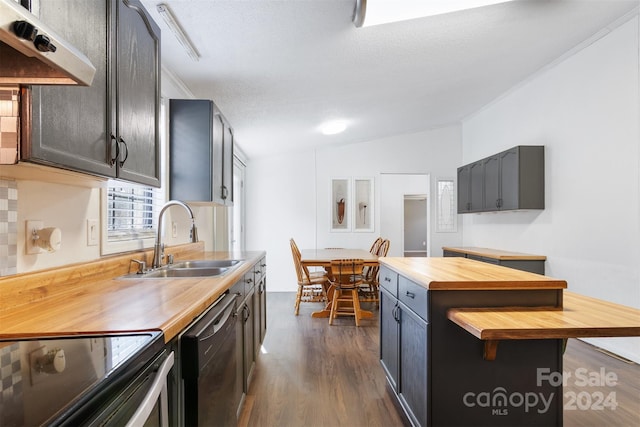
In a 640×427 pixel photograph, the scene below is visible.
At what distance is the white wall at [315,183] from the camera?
5914 millimetres

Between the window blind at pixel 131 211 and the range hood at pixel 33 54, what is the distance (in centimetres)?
89

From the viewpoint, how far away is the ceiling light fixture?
178 centimetres

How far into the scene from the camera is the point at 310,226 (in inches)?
235

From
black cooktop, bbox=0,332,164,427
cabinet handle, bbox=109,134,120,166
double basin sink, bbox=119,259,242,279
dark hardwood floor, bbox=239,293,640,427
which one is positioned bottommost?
dark hardwood floor, bbox=239,293,640,427

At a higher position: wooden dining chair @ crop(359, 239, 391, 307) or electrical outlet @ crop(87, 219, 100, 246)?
electrical outlet @ crop(87, 219, 100, 246)

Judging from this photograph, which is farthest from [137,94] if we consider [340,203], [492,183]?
[340,203]

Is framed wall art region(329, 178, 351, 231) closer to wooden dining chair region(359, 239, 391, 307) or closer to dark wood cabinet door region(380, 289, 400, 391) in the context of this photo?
wooden dining chair region(359, 239, 391, 307)

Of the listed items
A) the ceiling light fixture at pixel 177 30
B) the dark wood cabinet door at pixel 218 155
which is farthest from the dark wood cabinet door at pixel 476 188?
the ceiling light fixture at pixel 177 30

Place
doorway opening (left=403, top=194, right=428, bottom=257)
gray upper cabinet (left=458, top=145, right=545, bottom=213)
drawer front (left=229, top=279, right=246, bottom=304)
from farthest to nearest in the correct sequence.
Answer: doorway opening (left=403, top=194, right=428, bottom=257) → gray upper cabinet (left=458, top=145, right=545, bottom=213) → drawer front (left=229, top=279, right=246, bottom=304)

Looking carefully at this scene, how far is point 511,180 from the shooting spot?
4.05 metres

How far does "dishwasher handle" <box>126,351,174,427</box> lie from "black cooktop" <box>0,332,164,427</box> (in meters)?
0.05

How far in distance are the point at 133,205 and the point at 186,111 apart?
804 millimetres

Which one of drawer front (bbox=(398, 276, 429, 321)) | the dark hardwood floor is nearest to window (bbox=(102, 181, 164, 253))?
the dark hardwood floor

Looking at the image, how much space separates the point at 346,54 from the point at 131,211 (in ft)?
6.46
